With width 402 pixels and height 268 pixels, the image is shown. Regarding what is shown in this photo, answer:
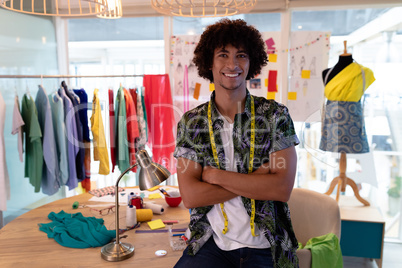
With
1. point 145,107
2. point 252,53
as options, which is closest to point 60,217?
point 252,53

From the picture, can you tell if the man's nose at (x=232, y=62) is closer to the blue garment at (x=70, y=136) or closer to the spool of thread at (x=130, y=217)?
the spool of thread at (x=130, y=217)

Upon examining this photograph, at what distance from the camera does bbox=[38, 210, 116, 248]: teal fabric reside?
1532mm

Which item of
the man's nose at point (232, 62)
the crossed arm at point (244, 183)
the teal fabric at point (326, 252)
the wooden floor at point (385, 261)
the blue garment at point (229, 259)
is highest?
the man's nose at point (232, 62)

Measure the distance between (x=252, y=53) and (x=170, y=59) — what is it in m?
2.15

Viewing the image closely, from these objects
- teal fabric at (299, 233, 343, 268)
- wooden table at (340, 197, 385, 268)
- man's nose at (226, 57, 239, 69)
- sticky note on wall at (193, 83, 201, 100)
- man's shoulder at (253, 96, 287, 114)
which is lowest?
wooden table at (340, 197, 385, 268)

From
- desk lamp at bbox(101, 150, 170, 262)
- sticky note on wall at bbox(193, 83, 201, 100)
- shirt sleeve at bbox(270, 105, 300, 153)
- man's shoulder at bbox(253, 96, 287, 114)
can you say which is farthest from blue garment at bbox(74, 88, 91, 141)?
shirt sleeve at bbox(270, 105, 300, 153)

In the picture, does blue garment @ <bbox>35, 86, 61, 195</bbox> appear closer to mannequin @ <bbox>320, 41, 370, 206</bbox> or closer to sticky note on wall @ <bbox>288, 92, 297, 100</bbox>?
sticky note on wall @ <bbox>288, 92, 297, 100</bbox>

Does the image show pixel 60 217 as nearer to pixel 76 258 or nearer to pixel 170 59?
pixel 76 258

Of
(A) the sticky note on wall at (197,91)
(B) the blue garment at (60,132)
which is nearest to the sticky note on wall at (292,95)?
(A) the sticky note on wall at (197,91)

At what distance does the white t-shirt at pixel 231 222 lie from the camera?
133 cm

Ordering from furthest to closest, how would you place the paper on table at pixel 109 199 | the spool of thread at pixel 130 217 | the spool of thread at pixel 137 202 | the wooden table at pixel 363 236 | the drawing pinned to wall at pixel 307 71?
the drawing pinned to wall at pixel 307 71, the wooden table at pixel 363 236, the paper on table at pixel 109 199, the spool of thread at pixel 137 202, the spool of thread at pixel 130 217

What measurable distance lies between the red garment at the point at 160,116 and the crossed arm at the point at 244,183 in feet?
6.69

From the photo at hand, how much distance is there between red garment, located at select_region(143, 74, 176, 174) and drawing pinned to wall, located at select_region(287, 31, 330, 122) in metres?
1.28

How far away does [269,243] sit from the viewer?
133 cm
